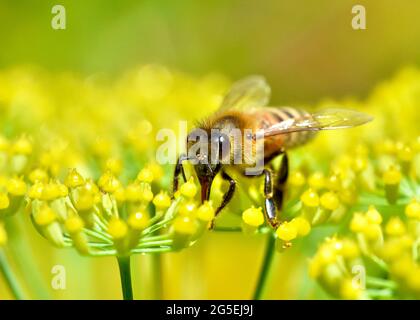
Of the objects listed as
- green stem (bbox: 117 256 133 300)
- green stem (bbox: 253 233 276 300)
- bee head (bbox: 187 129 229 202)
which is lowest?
green stem (bbox: 253 233 276 300)

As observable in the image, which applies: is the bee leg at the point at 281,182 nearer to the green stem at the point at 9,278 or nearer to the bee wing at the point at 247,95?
the bee wing at the point at 247,95

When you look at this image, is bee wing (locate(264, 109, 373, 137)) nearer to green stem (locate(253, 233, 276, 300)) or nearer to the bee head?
the bee head

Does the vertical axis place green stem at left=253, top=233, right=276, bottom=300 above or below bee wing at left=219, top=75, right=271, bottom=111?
below

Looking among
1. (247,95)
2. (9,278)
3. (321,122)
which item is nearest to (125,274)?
(9,278)

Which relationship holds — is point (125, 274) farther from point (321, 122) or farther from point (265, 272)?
point (321, 122)

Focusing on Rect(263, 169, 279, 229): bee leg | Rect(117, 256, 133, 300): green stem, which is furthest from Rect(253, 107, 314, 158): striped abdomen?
Rect(117, 256, 133, 300): green stem
